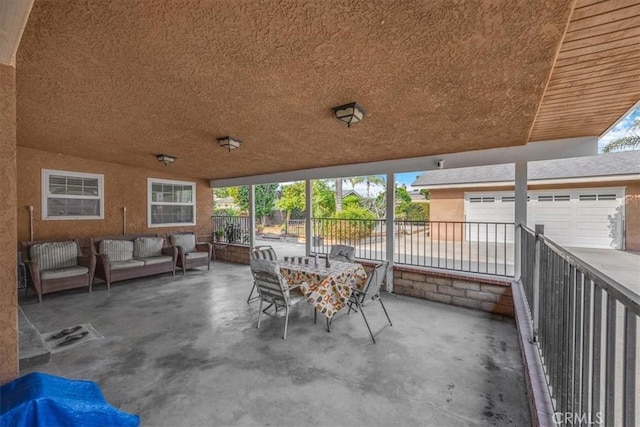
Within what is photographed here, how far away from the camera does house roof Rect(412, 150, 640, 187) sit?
7238 mm

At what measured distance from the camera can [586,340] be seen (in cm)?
111

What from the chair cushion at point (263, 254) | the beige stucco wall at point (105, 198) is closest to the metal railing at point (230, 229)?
the beige stucco wall at point (105, 198)

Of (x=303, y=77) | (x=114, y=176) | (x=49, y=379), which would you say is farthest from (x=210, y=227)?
(x=49, y=379)

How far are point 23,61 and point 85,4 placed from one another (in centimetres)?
121

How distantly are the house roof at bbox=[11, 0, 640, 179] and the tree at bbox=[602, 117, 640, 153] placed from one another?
8.08 meters

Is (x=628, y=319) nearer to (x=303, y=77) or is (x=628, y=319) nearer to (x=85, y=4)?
(x=303, y=77)

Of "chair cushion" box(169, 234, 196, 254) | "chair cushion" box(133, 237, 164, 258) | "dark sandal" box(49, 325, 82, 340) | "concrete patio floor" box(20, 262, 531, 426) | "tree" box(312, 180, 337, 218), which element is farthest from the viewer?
"tree" box(312, 180, 337, 218)

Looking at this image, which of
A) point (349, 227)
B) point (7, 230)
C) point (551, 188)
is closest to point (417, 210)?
point (551, 188)

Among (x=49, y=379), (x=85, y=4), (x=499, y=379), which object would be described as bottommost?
(x=499, y=379)

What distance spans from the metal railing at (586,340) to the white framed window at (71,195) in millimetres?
7619

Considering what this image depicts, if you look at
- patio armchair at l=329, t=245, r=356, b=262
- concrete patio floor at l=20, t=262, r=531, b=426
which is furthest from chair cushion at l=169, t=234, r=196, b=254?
patio armchair at l=329, t=245, r=356, b=262

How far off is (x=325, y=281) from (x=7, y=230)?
2.64 m

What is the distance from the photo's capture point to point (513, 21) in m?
1.66

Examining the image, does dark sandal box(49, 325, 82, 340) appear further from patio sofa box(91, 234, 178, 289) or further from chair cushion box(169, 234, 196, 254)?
chair cushion box(169, 234, 196, 254)
